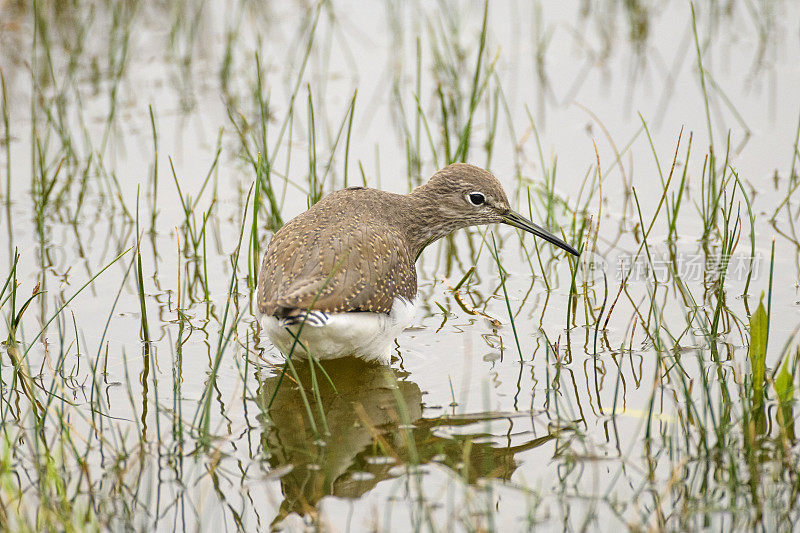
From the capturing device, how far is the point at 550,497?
4258mm

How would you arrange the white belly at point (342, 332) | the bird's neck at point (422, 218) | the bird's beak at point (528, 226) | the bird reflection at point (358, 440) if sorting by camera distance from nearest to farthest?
the bird reflection at point (358, 440) < the white belly at point (342, 332) < the bird's beak at point (528, 226) < the bird's neck at point (422, 218)

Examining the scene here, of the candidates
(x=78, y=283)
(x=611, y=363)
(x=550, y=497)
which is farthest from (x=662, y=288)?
(x=78, y=283)

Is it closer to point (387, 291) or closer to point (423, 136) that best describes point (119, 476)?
point (387, 291)

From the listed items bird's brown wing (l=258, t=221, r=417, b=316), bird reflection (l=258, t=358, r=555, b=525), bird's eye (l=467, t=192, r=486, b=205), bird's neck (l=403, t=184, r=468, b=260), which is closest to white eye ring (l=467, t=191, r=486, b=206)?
bird's eye (l=467, t=192, r=486, b=205)

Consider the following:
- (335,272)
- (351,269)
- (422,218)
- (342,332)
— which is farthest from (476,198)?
(342,332)

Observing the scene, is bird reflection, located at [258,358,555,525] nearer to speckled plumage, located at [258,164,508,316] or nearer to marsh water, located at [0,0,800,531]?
marsh water, located at [0,0,800,531]

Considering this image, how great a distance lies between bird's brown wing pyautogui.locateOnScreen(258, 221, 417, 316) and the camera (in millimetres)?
5023

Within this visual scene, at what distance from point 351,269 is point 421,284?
1658 mm

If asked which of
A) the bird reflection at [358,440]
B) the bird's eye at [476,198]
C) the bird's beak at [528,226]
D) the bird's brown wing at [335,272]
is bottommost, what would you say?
the bird reflection at [358,440]

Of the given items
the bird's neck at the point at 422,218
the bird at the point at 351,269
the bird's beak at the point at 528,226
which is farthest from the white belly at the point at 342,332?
the bird's beak at the point at 528,226

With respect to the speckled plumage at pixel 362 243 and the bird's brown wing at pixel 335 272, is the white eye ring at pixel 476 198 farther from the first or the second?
the bird's brown wing at pixel 335 272

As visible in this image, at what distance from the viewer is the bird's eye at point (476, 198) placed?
659 centimetres

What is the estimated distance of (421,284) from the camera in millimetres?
6914

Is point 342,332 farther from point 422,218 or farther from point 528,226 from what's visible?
point 528,226
